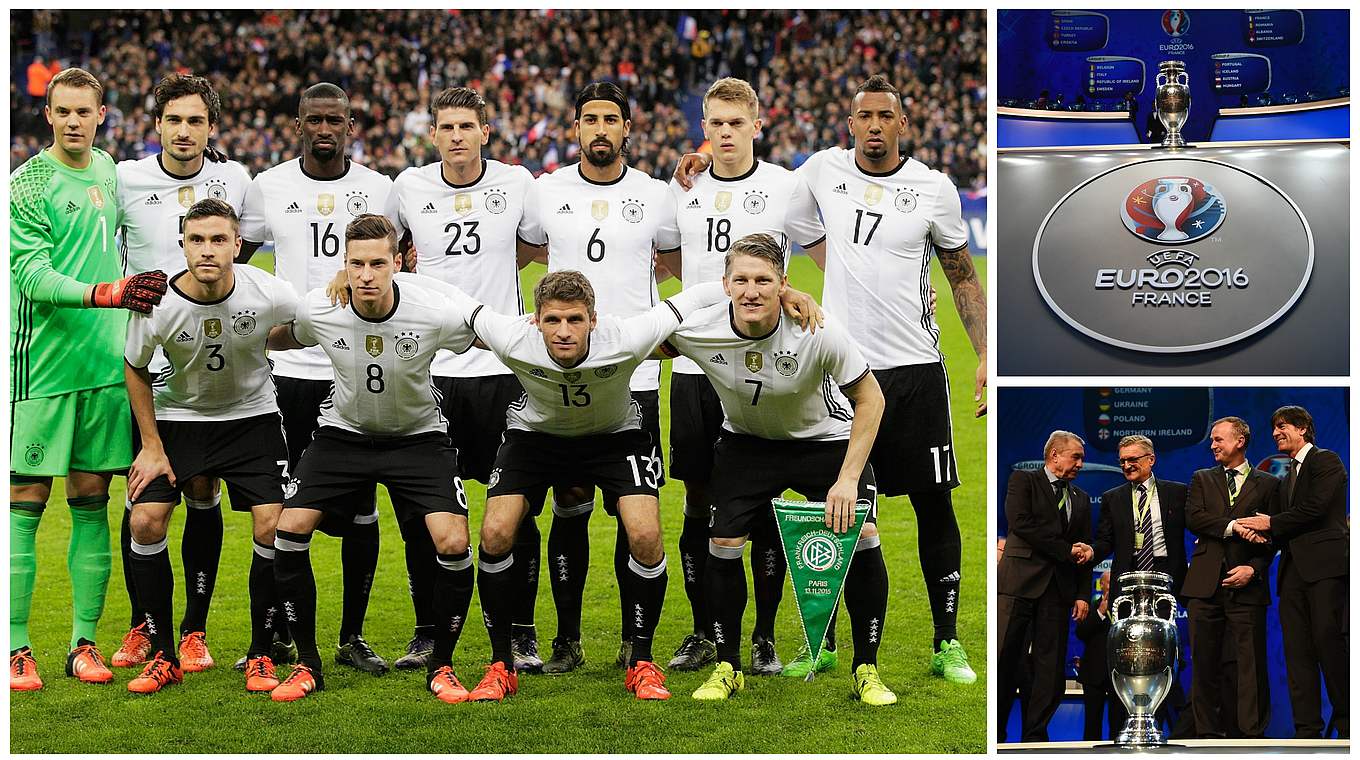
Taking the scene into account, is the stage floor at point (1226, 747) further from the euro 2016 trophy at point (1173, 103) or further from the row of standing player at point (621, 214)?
the euro 2016 trophy at point (1173, 103)

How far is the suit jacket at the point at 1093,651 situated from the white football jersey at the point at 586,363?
1.79 m

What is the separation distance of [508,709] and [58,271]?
2.49 meters

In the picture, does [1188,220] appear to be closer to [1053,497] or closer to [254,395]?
[1053,497]

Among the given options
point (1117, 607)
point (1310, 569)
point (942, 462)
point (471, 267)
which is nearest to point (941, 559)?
point (942, 462)

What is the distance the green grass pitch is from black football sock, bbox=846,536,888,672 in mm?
246

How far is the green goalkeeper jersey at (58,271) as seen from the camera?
19.0ft

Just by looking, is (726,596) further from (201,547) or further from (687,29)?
(687,29)

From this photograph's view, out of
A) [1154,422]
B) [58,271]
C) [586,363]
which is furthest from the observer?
[58,271]

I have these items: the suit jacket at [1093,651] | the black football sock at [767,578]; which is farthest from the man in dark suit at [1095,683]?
the black football sock at [767,578]

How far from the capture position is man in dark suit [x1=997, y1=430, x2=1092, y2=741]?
17.2ft

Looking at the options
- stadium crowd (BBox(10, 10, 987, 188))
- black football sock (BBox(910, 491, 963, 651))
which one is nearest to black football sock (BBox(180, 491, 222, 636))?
black football sock (BBox(910, 491, 963, 651))

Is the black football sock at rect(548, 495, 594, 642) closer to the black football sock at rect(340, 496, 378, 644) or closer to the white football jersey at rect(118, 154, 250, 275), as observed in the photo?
the black football sock at rect(340, 496, 378, 644)

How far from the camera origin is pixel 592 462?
5672 mm

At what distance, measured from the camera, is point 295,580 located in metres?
5.62
